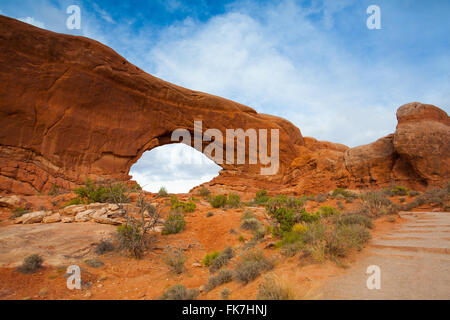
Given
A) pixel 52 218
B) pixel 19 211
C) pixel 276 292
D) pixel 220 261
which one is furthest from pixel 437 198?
pixel 19 211

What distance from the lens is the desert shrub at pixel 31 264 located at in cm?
457

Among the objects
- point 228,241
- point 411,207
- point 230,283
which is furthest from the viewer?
point 411,207

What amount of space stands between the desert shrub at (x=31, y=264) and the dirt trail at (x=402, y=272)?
5.68 m

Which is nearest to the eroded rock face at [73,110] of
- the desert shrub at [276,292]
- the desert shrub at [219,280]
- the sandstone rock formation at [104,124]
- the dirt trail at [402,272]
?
the sandstone rock formation at [104,124]

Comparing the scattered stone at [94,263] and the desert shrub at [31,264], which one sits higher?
the desert shrub at [31,264]

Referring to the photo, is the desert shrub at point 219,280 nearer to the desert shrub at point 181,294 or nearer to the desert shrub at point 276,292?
the desert shrub at point 181,294

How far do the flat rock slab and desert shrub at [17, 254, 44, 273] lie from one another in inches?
9.1

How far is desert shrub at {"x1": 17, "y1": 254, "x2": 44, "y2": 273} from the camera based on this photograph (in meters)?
4.57

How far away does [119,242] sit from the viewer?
629 centimetres

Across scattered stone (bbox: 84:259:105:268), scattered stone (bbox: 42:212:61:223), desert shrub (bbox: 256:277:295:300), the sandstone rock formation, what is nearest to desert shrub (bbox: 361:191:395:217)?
desert shrub (bbox: 256:277:295:300)

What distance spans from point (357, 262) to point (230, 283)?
213cm

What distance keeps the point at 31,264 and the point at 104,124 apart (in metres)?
14.6
